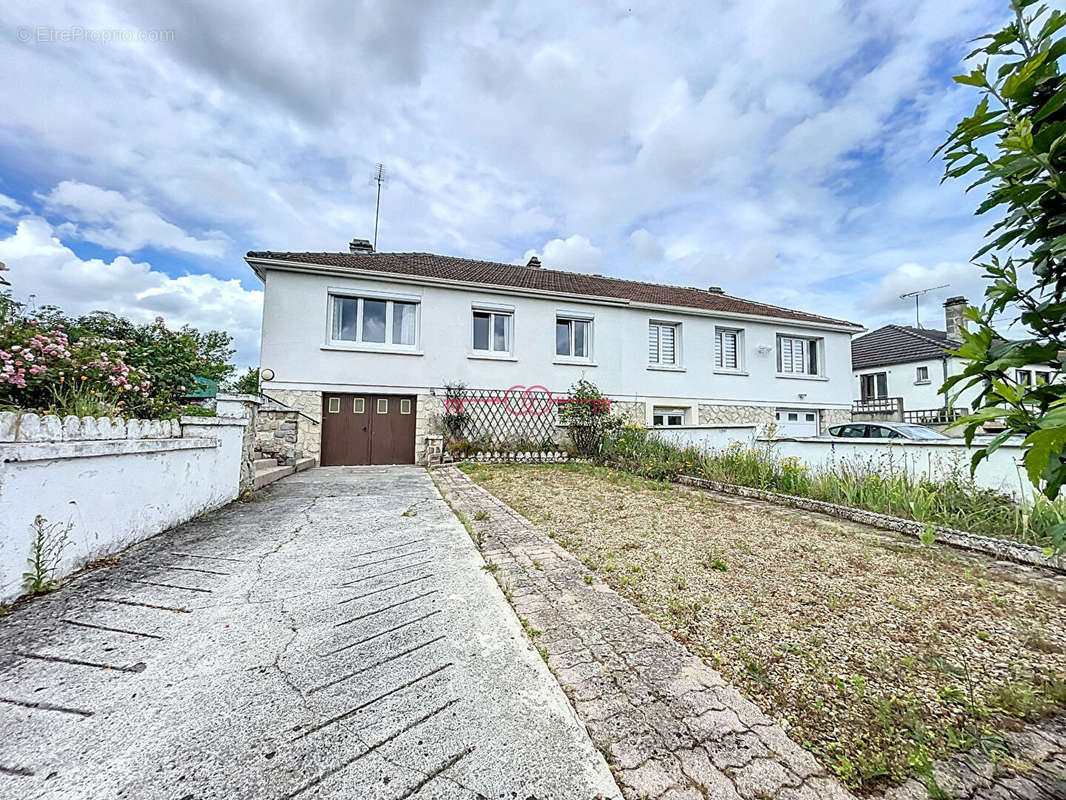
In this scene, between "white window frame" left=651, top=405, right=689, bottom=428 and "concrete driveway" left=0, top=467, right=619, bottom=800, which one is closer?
"concrete driveway" left=0, top=467, right=619, bottom=800

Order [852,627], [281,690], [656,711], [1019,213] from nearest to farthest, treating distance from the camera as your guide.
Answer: [1019,213]
[656,711]
[281,690]
[852,627]

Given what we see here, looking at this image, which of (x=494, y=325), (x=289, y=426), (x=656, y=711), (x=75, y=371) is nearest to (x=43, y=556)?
(x=75, y=371)

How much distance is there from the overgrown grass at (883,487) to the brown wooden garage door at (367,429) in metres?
5.79

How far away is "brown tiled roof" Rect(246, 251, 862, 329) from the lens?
10609 mm

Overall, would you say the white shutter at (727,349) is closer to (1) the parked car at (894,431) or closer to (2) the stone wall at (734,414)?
(2) the stone wall at (734,414)

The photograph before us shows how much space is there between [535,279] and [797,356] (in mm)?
9498

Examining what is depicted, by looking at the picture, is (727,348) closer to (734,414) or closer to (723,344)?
(723,344)

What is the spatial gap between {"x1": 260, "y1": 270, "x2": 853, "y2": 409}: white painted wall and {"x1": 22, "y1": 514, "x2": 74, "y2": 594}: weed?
7.55m

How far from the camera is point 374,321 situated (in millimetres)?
10430

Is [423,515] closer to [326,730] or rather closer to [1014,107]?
[326,730]

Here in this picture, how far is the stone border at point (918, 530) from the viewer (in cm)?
331

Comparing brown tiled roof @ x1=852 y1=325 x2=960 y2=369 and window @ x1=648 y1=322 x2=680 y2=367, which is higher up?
brown tiled roof @ x1=852 y1=325 x2=960 y2=369

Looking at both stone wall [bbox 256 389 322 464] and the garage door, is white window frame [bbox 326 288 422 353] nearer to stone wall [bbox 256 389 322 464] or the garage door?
stone wall [bbox 256 389 322 464]

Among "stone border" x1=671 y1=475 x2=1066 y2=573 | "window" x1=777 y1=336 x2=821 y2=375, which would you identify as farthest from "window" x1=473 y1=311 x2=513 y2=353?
"window" x1=777 y1=336 x2=821 y2=375
